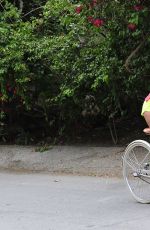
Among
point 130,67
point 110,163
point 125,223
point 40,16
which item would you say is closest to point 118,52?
point 130,67

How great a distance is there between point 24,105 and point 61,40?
2092 mm

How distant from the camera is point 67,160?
10.4 m

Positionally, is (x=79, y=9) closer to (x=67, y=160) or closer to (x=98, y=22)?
(x=98, y=22)

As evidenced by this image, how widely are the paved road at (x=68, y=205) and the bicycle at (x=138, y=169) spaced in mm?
148

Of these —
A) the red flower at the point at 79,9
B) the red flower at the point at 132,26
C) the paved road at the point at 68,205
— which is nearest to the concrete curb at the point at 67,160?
the paved road at the point at 68,205

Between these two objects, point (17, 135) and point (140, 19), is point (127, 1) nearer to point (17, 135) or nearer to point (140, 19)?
point (140, 19)

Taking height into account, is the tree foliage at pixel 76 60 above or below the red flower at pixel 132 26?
below

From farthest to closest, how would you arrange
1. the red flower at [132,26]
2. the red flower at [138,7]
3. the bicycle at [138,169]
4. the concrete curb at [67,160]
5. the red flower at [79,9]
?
1. the concrete curb at [67,160]
2. the red flower at [79,9]
3. the red flower at [132,26]
4. the red flower at [138,7]
5. the bicycle at [138,169]

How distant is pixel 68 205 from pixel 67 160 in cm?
305

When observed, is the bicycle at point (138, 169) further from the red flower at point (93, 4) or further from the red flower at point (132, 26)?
the red flower at point (93, 4)

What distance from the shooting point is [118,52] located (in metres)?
9.98

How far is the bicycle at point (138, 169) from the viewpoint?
23.2 ft

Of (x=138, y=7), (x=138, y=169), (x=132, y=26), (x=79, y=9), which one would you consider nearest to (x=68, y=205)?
(x=138, y=169)

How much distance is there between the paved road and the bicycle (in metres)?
0.15
